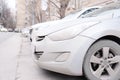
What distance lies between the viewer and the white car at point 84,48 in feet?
10.4

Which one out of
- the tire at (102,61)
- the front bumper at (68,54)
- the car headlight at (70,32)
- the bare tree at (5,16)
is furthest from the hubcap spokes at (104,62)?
the bare tree at (5,16)

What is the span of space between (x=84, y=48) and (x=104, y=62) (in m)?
0.45

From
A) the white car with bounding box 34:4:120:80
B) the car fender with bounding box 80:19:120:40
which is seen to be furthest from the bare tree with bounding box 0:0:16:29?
the car fender with bounding box 80:19:120:40

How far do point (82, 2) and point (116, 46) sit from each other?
1655cm

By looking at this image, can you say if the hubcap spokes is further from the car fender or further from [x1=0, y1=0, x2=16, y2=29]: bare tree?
[x1=0, y1=0, x2=16, y2=29]: bare tree

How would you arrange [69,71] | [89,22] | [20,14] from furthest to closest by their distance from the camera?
[20,14]
[89,22]
[69,71]

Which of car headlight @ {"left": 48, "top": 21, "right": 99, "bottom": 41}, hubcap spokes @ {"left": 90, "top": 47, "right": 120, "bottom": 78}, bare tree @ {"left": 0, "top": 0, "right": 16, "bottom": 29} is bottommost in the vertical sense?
hubcap spokes @ {"left": 90, "top": 47, "right": 120, "bottom": 78}

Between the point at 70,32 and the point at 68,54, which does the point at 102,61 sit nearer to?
the point at 68,54

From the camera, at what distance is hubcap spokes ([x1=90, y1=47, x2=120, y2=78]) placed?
3312 mm

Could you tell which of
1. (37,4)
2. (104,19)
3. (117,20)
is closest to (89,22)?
(104,19)

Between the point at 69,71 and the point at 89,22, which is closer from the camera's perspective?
the point at 69,71

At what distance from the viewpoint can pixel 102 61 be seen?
3.32m

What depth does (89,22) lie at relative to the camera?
3377 millimetres

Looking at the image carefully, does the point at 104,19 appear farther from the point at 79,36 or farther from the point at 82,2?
the point at 82,2
